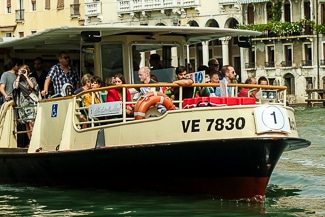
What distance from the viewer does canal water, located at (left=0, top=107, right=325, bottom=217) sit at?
38.4 feet

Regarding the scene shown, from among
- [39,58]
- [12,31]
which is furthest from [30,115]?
[12,31]

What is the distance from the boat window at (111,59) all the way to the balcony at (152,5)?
48.8 metres

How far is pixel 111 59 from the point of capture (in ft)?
44.8

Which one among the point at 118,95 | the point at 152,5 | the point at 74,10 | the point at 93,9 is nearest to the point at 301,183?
the point at 118,95

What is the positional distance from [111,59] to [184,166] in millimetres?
1967

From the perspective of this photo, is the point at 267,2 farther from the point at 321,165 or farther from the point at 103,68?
the point at 103,68

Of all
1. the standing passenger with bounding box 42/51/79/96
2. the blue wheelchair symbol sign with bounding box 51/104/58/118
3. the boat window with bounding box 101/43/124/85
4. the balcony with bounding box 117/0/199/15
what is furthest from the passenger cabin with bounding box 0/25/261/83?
the balcony with bounding box 117/0/199/15

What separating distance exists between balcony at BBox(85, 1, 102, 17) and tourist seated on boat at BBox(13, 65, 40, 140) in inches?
2072

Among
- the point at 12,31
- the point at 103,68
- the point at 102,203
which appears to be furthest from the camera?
the point at 12,31

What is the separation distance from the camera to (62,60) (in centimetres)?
1375

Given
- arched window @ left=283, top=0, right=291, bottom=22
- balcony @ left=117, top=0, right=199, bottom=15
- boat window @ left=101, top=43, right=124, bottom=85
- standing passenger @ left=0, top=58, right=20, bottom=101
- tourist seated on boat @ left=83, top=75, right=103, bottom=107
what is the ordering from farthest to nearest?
balcony @ left=117, top=0, right=199, bottom=15
arched window @ left=283, top=0, right=291, bottom=22
standing passenger @ left=0, top=58, right=20, bottom=101
boat window @ left=101, top=43, right=124, bottom=85
tourist seated on boat @ left=83, top=75, right=103, bottom=107

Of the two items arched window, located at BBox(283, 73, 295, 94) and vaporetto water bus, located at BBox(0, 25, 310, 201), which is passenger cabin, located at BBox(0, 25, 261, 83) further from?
arched window, located at BBox(283, 73, 295, 94)

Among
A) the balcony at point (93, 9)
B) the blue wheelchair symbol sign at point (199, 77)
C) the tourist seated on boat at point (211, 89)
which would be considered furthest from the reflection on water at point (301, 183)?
the balcony at point (93, 9)

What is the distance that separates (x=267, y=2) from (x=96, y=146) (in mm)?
47738
